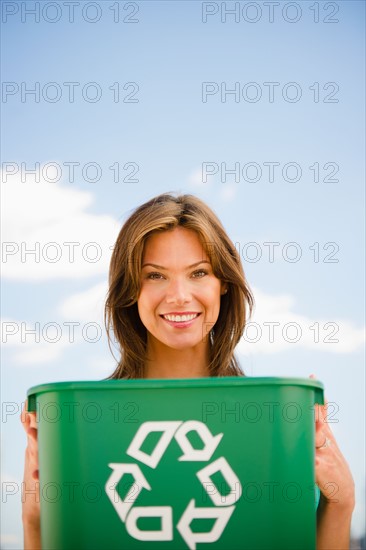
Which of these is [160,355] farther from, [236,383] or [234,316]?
[236,383]

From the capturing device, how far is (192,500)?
178 cm

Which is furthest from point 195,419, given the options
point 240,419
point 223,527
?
point 223,527

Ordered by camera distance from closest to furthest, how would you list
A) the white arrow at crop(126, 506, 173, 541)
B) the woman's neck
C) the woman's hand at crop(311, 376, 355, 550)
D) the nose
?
the white arrow at crop(126, 506, 173, 541) < the woman's hand at crop(311, 376, 355, 550) < the nose < the woman's neck

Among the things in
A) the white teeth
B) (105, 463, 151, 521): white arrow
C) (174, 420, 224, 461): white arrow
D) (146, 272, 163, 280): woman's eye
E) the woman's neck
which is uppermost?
(146, 272, 163, 280): woman's eye

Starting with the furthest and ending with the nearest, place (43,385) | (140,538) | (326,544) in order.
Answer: (326,544) → (43,385) → (140,538)

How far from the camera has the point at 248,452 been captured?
5.86 ft

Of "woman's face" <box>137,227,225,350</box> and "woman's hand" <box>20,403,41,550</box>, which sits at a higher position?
"woman's face" <box>137,227,225,350</box>

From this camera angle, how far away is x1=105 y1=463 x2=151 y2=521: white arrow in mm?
1777

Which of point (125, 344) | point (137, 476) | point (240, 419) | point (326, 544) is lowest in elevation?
point (326, 544)

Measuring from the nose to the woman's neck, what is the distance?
1.01ft

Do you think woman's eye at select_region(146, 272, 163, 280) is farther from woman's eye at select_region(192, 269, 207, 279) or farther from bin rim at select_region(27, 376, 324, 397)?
bin rim at select_region(27, 376, 324, 397)

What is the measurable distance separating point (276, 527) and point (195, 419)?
1.03 feet

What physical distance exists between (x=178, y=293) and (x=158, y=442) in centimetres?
76

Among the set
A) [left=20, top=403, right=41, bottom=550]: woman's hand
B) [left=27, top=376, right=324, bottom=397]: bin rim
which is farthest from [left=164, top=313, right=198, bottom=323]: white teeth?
[left=27, top=376, right=324, bottom=397]: bin rim
